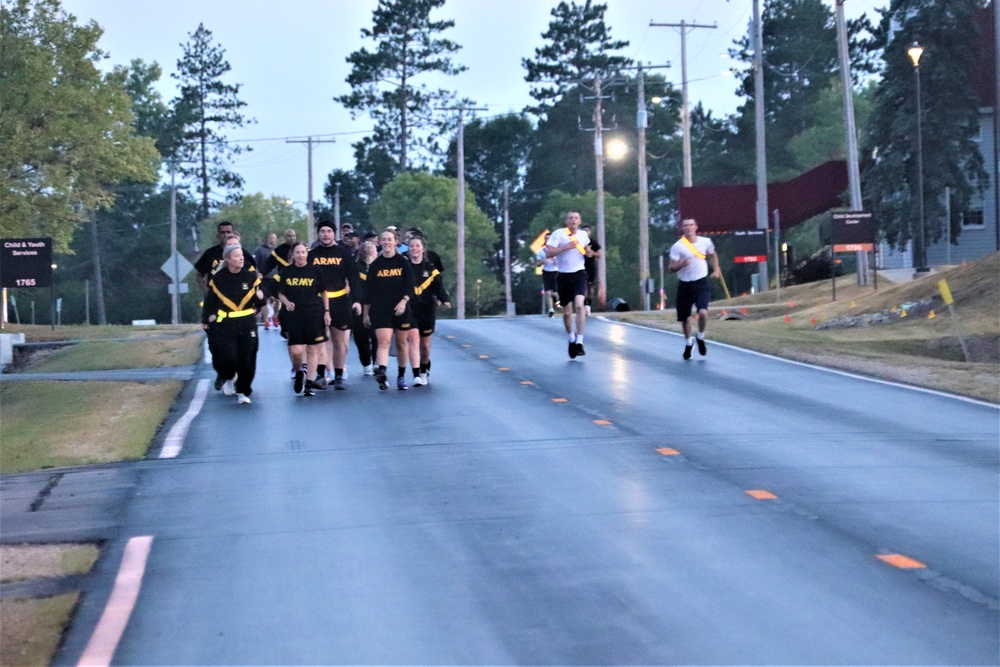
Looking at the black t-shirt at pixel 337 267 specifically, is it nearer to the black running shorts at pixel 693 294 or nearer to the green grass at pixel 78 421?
the green grass at pixel 78 421

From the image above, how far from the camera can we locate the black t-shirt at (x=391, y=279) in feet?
56.6

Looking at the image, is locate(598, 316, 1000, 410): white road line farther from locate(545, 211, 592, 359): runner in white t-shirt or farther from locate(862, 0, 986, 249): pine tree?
locate(862, 0, 986, 249): pine tree

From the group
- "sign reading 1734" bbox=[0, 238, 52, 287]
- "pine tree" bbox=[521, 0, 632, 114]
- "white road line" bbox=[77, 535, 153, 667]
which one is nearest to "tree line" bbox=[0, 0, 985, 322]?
"pine tree" bbox=[521, 0, 632, 114]

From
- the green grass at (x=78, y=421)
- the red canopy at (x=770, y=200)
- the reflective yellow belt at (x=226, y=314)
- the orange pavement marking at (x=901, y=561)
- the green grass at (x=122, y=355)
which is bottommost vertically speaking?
the orange pavement marking at (x=901, y=561)

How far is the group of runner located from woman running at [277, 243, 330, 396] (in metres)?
0.01

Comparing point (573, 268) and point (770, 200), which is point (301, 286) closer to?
point (573, 268)

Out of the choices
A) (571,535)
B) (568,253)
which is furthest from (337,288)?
(571,535)

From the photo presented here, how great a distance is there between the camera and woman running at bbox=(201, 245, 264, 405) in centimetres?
1636

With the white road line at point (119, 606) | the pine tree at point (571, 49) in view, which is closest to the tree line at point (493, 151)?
the pine tree at point (571, 49)

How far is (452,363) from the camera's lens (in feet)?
69.0

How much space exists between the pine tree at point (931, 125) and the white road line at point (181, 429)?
3544cm

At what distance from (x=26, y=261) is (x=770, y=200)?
3096cm

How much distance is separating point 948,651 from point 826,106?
8416cm

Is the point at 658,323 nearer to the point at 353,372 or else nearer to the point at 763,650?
A: the point at 353,372
